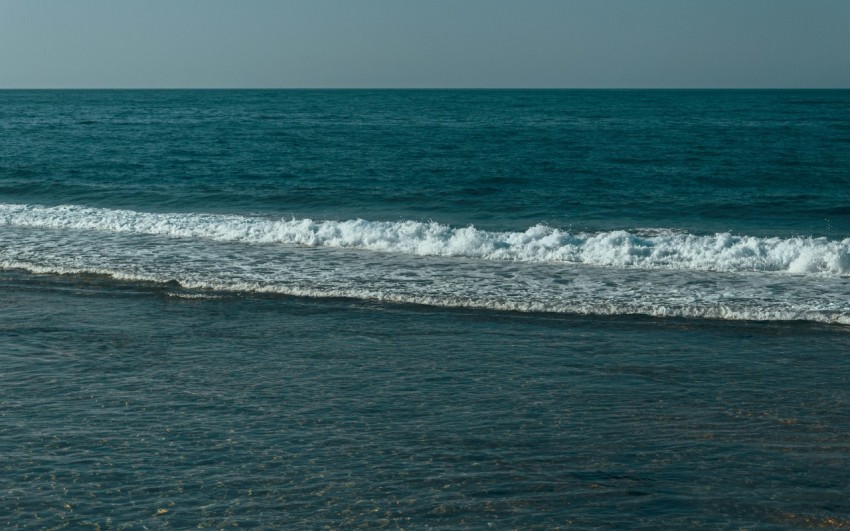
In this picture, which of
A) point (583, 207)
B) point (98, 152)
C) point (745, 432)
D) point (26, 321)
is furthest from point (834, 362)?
point (98, 152)

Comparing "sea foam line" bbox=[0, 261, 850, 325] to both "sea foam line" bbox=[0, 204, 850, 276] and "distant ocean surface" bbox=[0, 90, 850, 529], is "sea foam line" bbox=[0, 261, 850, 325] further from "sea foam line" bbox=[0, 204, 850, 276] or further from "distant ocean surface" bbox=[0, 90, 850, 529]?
"sea foam line" bbox=[0, 204, 850, 276]

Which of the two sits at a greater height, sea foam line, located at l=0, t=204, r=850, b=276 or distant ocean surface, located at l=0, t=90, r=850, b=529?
sea foam line, located at l=0, t=204, r=850, b=276

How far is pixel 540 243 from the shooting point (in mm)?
17844

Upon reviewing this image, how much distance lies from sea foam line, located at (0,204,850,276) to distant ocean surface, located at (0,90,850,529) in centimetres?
7

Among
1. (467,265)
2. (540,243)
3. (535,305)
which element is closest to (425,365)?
(535,305)

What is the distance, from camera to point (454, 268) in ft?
53.3

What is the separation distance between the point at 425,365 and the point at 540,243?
26.5 ft

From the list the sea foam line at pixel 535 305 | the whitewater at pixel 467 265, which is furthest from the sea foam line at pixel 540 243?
the sea foam line at pixel 535 305

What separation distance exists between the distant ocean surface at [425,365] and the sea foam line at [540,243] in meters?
0.07

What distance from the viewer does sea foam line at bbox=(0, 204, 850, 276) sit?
53.5 ft

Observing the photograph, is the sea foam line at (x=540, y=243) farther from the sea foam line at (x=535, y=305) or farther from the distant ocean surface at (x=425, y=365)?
the sea foam line at (x=535, y=305)

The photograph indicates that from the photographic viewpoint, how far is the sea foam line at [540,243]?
1630 centimetres

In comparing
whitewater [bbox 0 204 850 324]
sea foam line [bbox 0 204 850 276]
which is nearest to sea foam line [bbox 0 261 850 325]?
whitewater [bbox 0 204 850 324]

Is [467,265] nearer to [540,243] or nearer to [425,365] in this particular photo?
[540,243]
